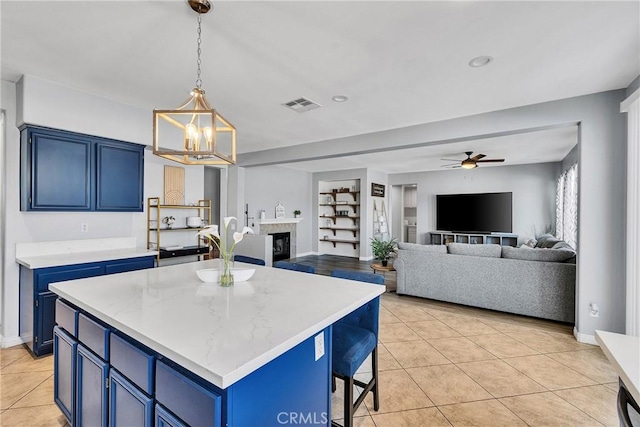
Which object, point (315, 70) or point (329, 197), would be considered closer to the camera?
point (315, 70)

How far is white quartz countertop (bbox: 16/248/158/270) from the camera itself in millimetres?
2686

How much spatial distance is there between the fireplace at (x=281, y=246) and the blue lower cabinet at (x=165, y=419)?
21.6 ft

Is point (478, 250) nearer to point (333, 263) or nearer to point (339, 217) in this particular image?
point (333, 263)

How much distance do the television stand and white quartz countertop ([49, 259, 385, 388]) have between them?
711 centimetres

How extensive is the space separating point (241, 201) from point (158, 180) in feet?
6.96

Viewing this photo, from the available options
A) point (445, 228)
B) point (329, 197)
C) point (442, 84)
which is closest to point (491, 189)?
point (445, 228)

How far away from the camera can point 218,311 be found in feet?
4.66

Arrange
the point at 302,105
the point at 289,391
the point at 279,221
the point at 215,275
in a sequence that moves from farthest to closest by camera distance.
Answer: the point at 279,221 < the point at 302,105 < the point at 215,275 < the point at 289,391

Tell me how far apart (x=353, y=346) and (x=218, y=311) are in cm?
83

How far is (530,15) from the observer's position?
1.87m

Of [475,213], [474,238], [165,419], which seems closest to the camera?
[165,419]

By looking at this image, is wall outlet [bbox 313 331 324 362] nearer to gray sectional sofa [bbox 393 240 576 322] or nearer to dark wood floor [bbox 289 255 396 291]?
gray sectional sofa [bbox 393 240 576 322]

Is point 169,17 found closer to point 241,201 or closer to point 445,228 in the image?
point 241,201

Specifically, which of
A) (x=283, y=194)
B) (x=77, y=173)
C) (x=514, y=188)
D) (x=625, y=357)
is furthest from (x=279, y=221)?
(x=625, y=357)
